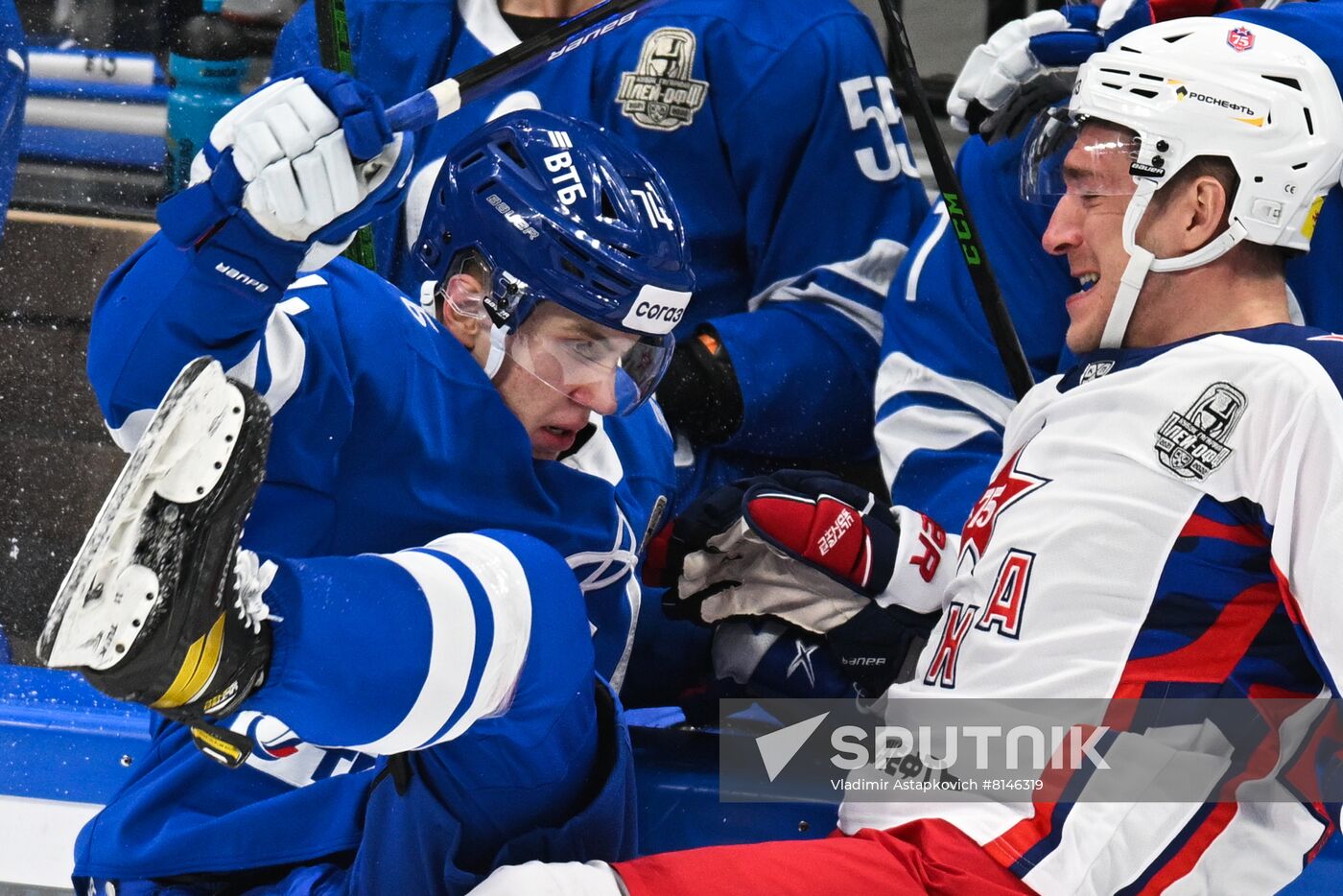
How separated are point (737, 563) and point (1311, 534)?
766mm

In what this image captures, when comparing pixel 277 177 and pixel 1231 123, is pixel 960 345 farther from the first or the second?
pixel 277 177

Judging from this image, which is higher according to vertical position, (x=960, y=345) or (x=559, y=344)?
(x=559, y=344)

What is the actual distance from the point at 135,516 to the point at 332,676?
0.19 m

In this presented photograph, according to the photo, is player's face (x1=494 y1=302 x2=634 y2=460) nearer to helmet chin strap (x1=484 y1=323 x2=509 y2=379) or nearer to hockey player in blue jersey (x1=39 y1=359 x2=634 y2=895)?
helmet chin strap (x1=484 y1=323 x2=509 y2=379)

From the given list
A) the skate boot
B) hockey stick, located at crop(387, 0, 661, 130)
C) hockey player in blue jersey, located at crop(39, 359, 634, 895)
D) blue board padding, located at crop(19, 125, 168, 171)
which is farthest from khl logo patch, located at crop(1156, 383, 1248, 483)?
blue board padding, located at crop(19, 125, 168, 171)

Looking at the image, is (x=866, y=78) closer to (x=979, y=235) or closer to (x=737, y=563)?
(x=979, y=235)

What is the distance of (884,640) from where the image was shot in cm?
209

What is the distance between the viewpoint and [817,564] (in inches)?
81.3

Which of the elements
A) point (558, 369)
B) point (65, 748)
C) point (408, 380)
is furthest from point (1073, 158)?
point (65, 748)

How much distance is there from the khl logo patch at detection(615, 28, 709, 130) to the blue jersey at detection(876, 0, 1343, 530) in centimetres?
39

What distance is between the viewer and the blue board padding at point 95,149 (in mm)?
3764

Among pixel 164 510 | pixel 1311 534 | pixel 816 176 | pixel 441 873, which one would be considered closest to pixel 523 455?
pixel 441 873

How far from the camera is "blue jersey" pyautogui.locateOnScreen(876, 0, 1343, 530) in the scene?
237 centimetres

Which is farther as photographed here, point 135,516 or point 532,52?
point 532,52
